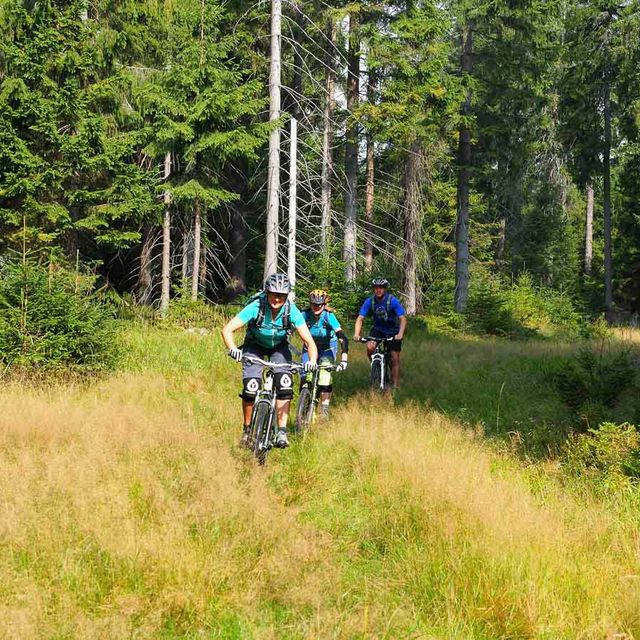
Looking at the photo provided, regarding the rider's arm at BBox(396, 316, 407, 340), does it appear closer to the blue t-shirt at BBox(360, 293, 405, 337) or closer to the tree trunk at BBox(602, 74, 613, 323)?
the blue t-shirt at BBox(360, 293, 405, 337)

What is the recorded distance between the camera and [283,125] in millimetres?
15094

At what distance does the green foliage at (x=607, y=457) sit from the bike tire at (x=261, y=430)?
3172 mm

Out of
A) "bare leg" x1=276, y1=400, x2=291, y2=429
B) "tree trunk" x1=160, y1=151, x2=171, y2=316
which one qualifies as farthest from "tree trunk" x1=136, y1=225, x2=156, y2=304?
"bare leg" x1=276, y1=400, x2=291, y2=429

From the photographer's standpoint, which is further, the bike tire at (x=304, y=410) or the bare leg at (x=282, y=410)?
the bike tire at (x=304, y=410)

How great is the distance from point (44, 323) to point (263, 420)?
544 cm

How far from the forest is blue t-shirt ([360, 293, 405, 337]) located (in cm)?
424

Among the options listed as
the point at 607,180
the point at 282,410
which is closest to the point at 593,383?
the point at 282,410

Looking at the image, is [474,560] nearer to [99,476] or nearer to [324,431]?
[99,476]

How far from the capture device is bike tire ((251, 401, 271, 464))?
6.11m

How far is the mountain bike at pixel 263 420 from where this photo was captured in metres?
6.12

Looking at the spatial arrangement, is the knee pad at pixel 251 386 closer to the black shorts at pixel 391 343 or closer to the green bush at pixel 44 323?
the black shorts at pixel 391 343

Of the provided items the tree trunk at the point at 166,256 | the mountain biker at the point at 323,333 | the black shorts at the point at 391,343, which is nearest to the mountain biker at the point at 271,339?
the mountain biker at the point at 323,333

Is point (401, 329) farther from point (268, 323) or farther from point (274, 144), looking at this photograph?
point (274, 144)

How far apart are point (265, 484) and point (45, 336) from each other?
5860 millimetres
